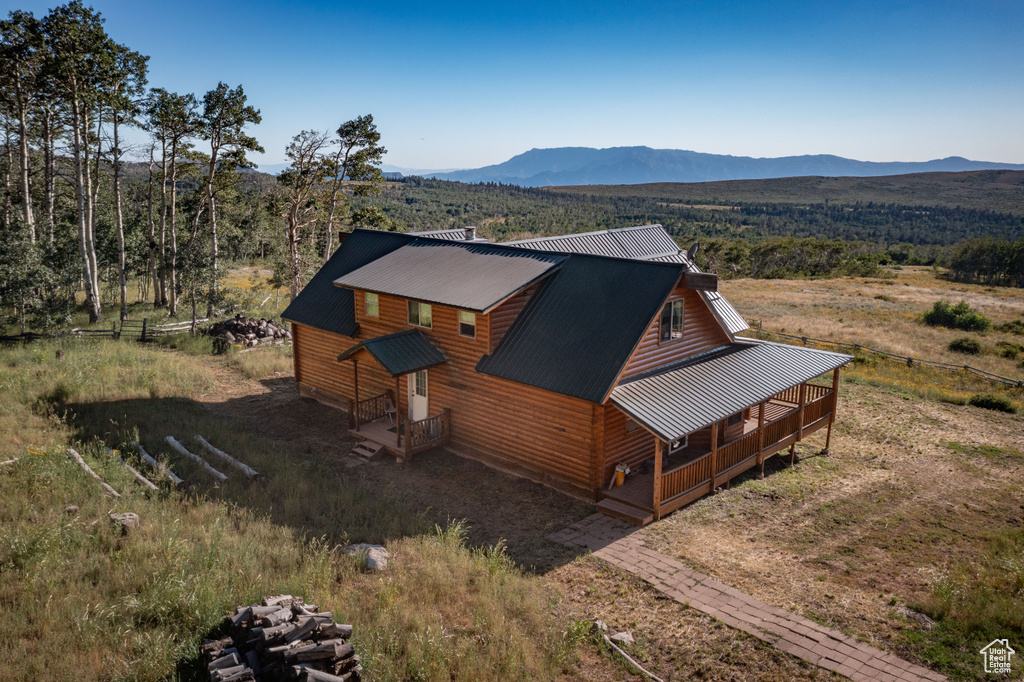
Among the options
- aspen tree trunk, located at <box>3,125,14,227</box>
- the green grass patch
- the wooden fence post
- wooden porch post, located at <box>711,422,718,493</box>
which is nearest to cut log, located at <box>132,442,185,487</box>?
the green grass patch

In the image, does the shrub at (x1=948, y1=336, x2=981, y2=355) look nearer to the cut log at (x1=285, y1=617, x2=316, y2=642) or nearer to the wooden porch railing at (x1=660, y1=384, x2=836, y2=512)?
the wooden porch railing at (x1=660, y1=384, x2=836, y2=512)

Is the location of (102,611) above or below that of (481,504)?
above

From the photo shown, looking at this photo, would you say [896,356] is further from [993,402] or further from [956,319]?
[956,319]

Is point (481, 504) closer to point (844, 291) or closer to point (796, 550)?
point (796, 550)

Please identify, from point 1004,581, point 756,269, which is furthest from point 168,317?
point 756,269

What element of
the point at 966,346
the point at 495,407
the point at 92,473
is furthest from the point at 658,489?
the point at 966,346
